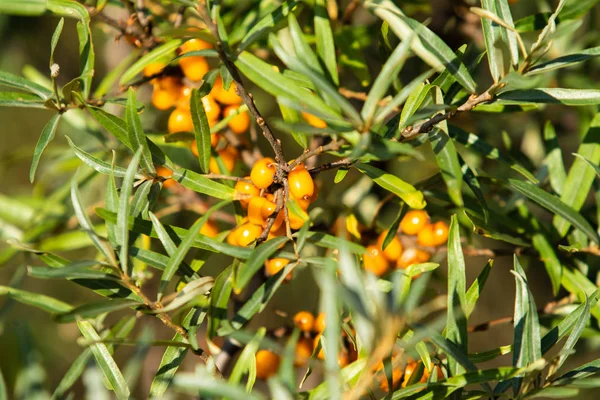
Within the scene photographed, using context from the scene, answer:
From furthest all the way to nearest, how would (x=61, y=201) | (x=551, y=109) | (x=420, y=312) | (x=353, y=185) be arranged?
(x=551, y=109)
(x=353, y=185)
(x=61, y=201)
(x=420, y=312)

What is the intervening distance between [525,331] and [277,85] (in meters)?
0.42

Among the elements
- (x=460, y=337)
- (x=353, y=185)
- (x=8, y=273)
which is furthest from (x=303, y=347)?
(x=8, y=273)

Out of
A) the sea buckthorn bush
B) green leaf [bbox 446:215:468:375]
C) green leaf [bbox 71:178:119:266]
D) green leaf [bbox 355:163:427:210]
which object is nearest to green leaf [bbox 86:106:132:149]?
the sea buckthorn bush

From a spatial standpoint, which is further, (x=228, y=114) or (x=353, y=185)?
(x=353, y=185)

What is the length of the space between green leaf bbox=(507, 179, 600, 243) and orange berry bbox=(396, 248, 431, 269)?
0.94 ft

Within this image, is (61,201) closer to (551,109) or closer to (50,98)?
(50,98)

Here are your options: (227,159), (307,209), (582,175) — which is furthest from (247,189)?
(582,175)

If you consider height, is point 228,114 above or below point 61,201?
above

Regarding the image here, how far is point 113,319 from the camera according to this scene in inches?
97.0

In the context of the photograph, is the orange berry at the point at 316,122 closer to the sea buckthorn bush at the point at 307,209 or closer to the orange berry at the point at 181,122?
the sea buckthorn bush at the point at 307,209

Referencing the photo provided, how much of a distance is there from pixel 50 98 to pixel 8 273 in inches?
90.8

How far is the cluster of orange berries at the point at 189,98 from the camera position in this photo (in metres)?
0.94

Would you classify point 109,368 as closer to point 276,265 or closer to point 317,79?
point 276,265

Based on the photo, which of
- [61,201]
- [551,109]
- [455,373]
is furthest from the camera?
[551,109]
